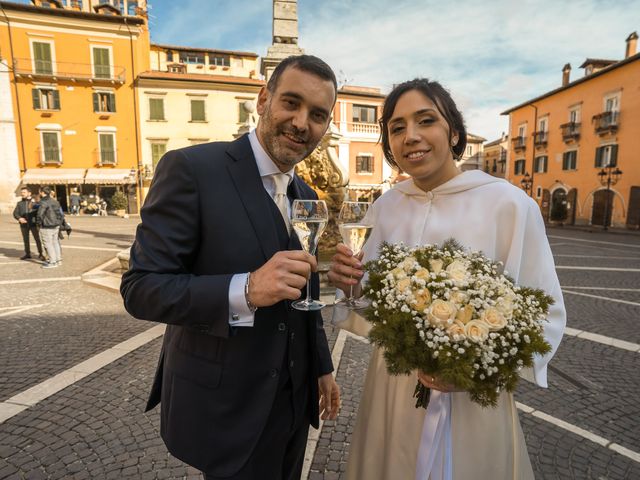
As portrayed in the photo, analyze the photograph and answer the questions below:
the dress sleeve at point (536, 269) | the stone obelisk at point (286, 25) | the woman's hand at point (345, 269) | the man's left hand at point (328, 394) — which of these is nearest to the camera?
the woman's hand at point (345, 269)

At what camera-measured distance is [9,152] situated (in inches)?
1085

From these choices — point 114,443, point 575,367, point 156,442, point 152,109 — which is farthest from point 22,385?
point 152,109

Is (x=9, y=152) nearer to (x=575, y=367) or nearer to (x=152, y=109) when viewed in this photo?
(x=152, y=109)

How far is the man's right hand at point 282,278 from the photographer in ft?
3.97

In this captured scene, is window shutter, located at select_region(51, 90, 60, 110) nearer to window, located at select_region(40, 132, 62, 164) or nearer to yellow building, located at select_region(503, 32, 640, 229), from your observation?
window, located at select_region(40, 132, 62, 164)

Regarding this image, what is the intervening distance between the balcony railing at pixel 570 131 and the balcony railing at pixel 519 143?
5.28m

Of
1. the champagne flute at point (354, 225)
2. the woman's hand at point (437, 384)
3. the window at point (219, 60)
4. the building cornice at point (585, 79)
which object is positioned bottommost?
the woman's hand at point (437, 384)

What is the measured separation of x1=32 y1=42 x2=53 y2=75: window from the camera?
91.7 ft

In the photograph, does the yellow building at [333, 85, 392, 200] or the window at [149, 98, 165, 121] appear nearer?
the window at [149, 98, 165, 121]

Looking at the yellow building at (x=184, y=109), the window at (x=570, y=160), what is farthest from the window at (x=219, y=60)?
the window at (x=570, y=160)

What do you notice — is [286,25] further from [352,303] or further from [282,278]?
[282,278]

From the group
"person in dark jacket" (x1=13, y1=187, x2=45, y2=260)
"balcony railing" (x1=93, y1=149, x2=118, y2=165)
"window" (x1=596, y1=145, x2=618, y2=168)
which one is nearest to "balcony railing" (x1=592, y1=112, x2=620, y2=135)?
"window" (x1=596, y1=145, x2=618, y2=168)

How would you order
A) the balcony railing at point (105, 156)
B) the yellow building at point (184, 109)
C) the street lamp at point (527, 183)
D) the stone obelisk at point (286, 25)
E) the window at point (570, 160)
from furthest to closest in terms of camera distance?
the street lamp at point (527, 183), the yellow building at point (184, 109), the window at point (570, 160), the balcony railing at point (105, 156), the stone obelisk at point (286, 25)

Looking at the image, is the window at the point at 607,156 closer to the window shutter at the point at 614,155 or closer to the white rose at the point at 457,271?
the window shutter at the point at 614,155
